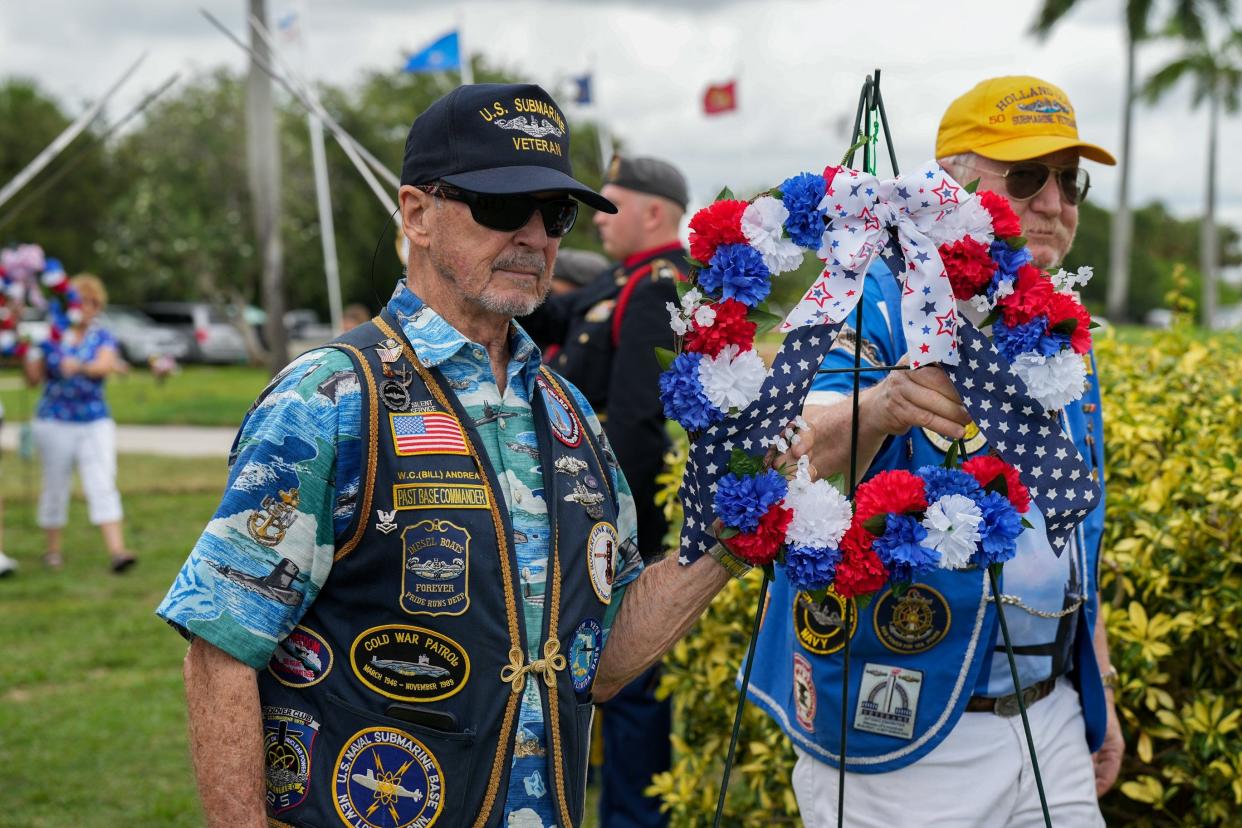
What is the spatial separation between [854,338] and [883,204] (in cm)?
35

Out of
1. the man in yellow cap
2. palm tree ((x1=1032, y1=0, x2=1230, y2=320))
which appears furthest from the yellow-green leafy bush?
palm tree ((x1=1032, y1=0, x2=1230, y2=320))

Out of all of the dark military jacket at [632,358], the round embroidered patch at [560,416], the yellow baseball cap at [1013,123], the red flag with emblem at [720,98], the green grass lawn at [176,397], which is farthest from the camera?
the red flag with emblem at [720,98]

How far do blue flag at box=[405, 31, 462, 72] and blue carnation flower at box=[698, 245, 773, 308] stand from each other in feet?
41.9

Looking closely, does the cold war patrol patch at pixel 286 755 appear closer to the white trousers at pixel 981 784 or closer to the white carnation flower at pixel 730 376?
the white carnation flower at pixel 730 376

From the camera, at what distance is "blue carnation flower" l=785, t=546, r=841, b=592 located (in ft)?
7.02

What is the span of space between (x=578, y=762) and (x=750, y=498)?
58cm

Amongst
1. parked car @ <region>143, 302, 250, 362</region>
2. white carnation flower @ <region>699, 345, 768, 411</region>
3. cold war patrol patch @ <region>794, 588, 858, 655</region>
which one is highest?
white carnation flower @ <region>699, 345, 768, 411</region>

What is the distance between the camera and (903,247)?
2232 mm

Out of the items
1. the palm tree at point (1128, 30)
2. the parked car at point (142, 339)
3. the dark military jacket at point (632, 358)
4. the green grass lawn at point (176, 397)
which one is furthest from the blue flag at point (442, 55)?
the palm tree at point (1128, 30)

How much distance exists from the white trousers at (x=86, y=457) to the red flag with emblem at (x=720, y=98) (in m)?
14.5

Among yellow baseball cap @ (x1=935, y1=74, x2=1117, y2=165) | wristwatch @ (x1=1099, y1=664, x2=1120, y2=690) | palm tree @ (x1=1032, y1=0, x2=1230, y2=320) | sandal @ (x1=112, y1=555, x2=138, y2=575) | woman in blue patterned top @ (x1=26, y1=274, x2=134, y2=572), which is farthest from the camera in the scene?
palm tree @ (x1=1032, y1=0, x2=1230, y2=320)

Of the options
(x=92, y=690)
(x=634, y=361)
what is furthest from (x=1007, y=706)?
(x=92, y=690)

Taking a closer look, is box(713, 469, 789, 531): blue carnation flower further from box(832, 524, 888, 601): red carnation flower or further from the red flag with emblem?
the red flag with emblem

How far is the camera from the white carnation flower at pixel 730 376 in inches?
86.0
